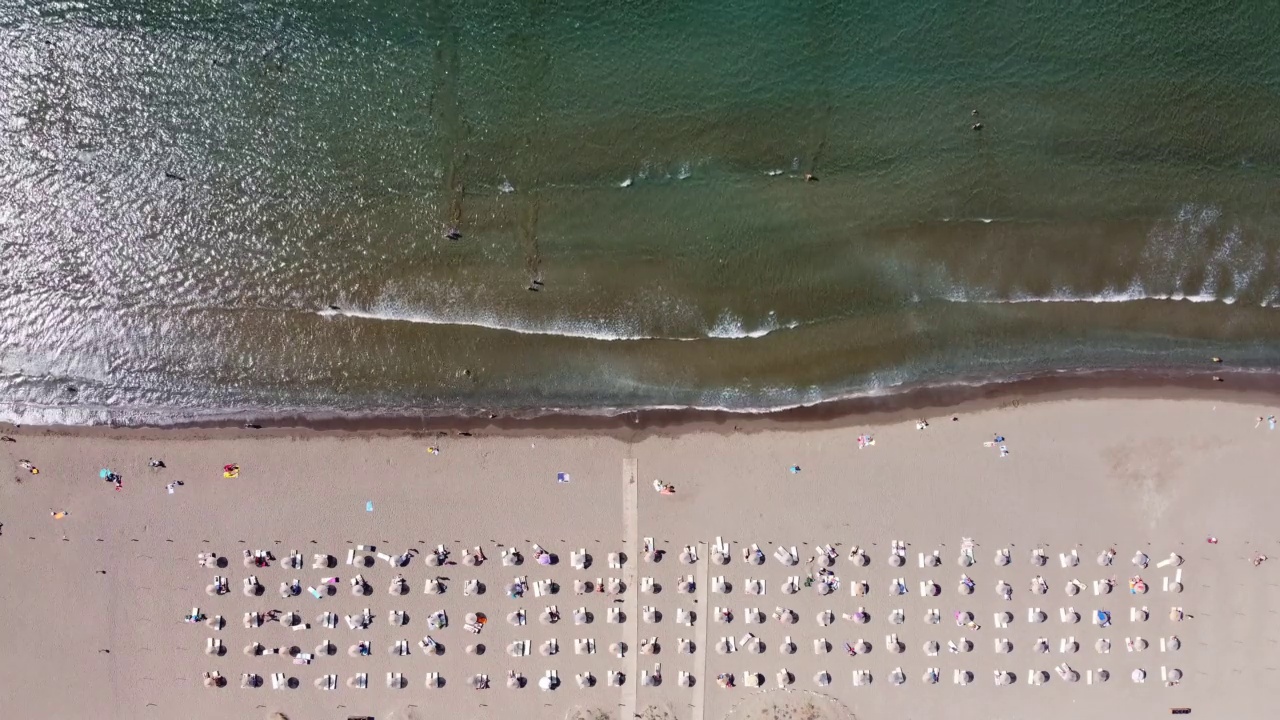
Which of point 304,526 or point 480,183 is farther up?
point 480,183

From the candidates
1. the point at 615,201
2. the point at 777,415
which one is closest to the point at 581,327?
the point at 615,201

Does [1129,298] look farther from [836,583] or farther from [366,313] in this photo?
[366,313]

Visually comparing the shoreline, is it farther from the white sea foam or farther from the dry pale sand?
the white sea foam

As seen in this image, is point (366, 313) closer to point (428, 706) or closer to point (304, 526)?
point (304, 526)

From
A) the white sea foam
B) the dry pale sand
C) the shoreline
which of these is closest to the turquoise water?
the white sea foam

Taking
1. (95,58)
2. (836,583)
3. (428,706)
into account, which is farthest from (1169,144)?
(95,58)

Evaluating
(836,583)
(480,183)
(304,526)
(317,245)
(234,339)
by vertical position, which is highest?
(480,183)
